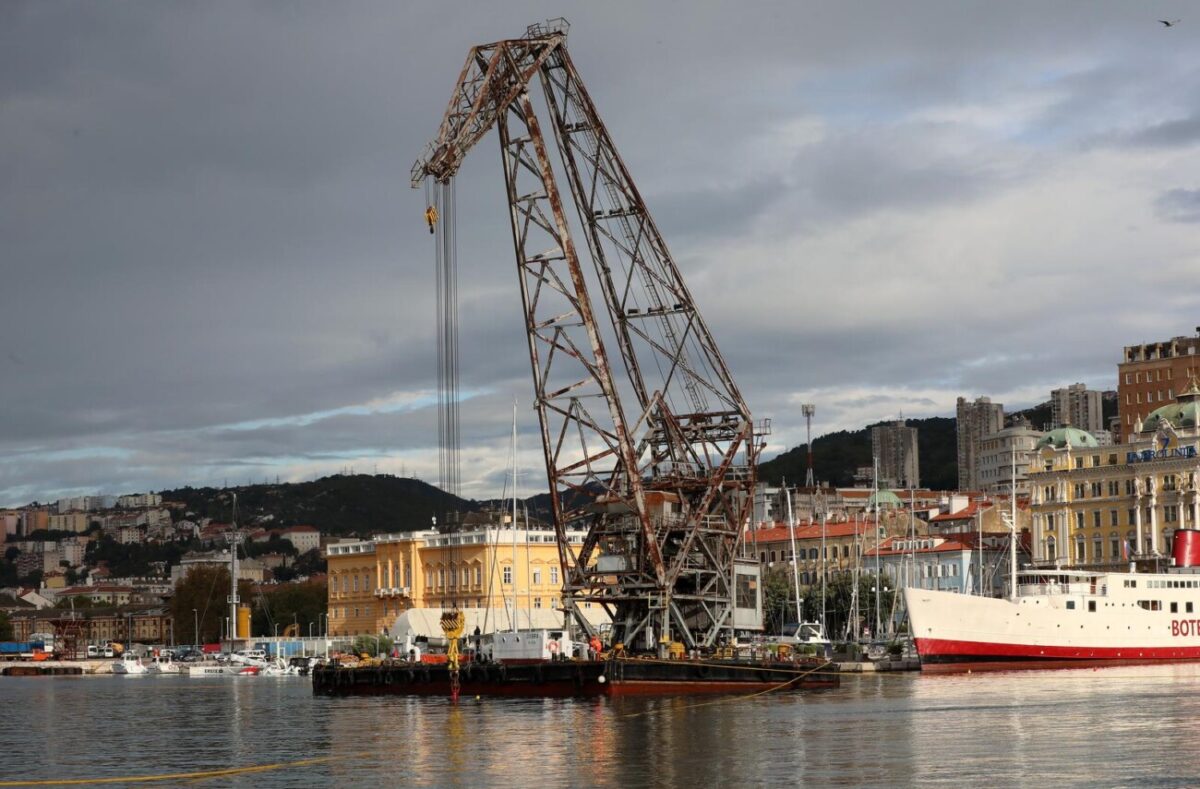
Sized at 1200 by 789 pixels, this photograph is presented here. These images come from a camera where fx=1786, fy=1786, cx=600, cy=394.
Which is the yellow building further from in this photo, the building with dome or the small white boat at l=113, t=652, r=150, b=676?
the building with dome

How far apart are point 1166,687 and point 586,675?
938 inches

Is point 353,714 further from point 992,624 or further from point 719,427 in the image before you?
point 992,624

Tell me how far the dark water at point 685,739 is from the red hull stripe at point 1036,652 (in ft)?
34.4

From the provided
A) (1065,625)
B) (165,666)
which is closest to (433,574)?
(165,666)

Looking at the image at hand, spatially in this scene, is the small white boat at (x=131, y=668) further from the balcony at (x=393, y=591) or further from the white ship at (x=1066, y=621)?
the white ship at (x=1066, y=621)

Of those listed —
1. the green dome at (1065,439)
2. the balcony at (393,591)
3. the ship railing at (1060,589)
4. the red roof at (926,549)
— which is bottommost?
the ship railing at (1060,589)

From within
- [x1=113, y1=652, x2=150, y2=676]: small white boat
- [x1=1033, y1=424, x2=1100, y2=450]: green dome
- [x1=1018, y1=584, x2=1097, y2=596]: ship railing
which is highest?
[x1=1033, y1=424, x2=1100, y2=450]: green dome

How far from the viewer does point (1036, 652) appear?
312ft

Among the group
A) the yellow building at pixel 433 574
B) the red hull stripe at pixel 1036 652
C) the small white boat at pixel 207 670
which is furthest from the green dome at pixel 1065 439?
the small white boat at pixel 207 670

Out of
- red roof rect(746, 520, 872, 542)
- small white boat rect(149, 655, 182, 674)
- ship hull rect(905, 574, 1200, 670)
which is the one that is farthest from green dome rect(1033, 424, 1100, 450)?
small white boat rect(149, 655, 182, 674)

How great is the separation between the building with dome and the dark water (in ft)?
172

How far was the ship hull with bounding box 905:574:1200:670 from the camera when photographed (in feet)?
305

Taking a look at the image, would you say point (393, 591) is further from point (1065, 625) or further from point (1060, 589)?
point (1065, 625)

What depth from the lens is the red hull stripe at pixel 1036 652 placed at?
92.9m
